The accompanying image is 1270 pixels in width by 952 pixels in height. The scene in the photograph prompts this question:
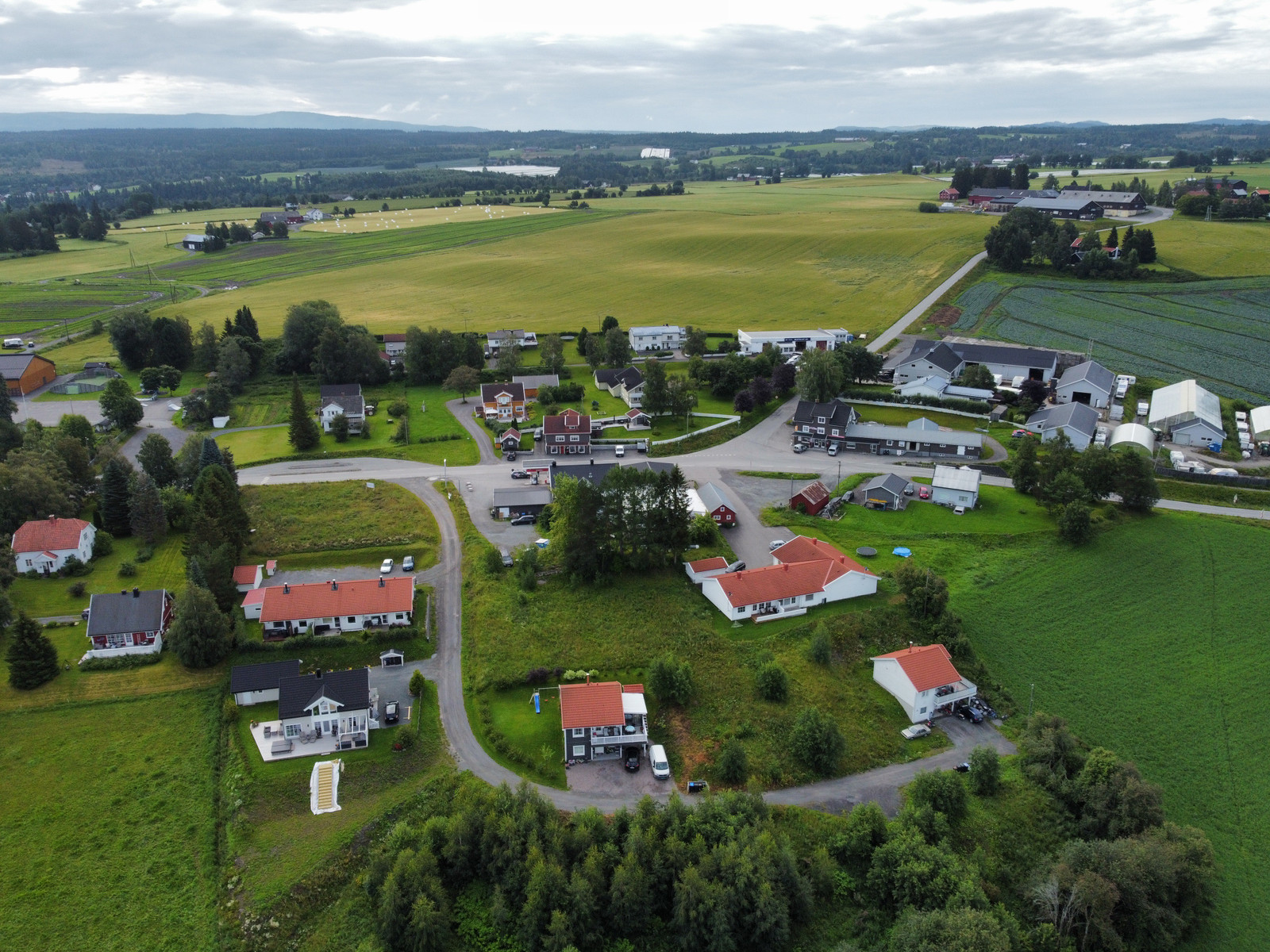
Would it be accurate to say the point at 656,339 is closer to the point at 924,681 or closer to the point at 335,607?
the point at 335,607

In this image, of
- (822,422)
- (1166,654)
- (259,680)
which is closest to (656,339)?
(822,422)

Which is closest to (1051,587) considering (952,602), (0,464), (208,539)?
(952,602)

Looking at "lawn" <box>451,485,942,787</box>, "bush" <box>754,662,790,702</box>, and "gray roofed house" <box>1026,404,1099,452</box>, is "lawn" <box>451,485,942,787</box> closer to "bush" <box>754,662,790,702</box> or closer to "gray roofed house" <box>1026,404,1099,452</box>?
"bush" <box>754,662,790,702</box>

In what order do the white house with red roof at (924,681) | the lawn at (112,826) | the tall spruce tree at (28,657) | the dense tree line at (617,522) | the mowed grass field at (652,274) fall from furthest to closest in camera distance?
1. the mowed grass field at (652,274)
2. the dense tree line at (617,522)
3. the tall spruce tree at (28,657)
4. the white house with red roof at (924,681)
5. the lawn at (112,826)

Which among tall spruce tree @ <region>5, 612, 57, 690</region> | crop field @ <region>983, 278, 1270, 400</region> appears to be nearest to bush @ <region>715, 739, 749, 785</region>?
tall spruce tree @ <region>5, 612, 57, 690</region>

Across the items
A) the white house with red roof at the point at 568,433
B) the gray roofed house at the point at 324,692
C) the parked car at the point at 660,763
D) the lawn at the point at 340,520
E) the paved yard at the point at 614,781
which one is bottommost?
the paved yard at the point at 614,781

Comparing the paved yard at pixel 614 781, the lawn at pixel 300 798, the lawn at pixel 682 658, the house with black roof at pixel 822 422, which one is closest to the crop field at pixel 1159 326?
the house with black roof at pixel 822 422

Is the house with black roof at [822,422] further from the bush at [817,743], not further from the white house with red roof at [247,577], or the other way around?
the white house with red roof at [247,577]

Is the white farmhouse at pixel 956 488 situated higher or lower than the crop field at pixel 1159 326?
lower

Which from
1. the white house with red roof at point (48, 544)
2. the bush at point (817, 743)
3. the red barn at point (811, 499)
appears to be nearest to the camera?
the bush at point (817, 743)
